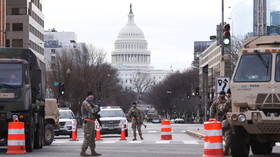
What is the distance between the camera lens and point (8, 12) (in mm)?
115312

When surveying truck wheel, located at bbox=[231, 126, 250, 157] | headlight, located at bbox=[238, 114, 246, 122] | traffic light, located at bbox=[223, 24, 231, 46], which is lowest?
truck wheel, located at bbox=[231, 126, 250, 157]

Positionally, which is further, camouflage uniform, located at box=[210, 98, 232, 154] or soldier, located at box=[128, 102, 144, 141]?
soldier, located at box=[128, 102, 144, 141]

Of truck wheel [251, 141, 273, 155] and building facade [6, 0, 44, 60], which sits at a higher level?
building facade [6, 0, 44, 60]

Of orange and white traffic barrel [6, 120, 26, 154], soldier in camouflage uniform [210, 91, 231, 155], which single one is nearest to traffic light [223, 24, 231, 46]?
soldier in camouflage uniform [210, 91, 231, 155]

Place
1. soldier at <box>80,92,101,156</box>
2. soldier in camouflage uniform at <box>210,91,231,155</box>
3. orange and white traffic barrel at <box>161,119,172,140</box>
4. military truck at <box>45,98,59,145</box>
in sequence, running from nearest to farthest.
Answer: soldier in camouflage uniform at <box>210,91,231,155</box> → soldier at <box>80,92,101,156</box> → military truck at <box>45,98,59,145</box> → orange and white traffic barrel at <box>161,119,172,140</box>

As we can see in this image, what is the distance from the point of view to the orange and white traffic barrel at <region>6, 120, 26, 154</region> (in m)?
25.0

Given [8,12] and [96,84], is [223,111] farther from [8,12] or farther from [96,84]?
[8,12]

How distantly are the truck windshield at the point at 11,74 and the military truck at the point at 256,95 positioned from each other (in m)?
8.19

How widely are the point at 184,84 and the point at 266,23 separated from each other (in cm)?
7391

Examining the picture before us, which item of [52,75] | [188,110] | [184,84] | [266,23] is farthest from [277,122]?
[184,84]

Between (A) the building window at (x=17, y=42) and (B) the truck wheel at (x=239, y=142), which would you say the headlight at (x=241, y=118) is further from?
(A) the building window at (x=17, y=42)

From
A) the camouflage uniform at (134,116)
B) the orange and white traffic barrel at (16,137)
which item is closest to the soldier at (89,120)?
the orange and white traffic barrel at (16,137)

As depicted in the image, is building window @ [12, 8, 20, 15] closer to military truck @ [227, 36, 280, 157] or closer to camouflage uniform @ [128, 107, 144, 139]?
camouflage uniform @ [128, 107, 144, 139]

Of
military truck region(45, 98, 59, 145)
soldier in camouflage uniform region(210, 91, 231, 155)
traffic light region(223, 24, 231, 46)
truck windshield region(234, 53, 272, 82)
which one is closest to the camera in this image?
truck windshield region(234, 53, 272, 82)
